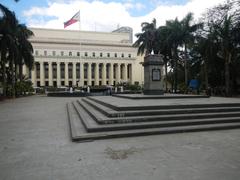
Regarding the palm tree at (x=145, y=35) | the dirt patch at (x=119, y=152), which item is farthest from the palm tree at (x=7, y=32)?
the palm tree at (x=145, y=35)

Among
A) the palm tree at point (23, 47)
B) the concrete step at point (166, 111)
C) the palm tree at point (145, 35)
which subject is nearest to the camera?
the concrete step at point (166, 111)

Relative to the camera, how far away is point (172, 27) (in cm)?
3409

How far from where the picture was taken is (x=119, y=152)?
18.7 ft

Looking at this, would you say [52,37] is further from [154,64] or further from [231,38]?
[154,64]

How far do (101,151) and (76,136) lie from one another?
142 centimetres

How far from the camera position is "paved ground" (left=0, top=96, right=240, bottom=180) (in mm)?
4352

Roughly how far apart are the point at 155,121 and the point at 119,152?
10.4ft

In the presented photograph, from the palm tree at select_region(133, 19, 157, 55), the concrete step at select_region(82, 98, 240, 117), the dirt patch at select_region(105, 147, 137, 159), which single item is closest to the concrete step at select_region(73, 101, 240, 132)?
the concrete step at select_region(82, 98, 240, 117)

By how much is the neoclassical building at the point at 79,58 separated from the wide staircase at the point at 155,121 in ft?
242

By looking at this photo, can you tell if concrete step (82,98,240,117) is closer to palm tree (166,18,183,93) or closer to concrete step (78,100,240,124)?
concrete step (78,100,240,124)

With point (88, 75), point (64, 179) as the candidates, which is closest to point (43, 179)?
point (64, 179)

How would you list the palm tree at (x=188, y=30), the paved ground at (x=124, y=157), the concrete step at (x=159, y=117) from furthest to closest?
1. the palm tree at (x=188, y=30)
2. the concrete step at (x=159, y=117)
3. the paved ground at (x=124, y=157)

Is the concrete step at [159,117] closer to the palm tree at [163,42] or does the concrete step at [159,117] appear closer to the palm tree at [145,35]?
the palm tree at [163,42]

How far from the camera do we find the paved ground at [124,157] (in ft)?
14.3
